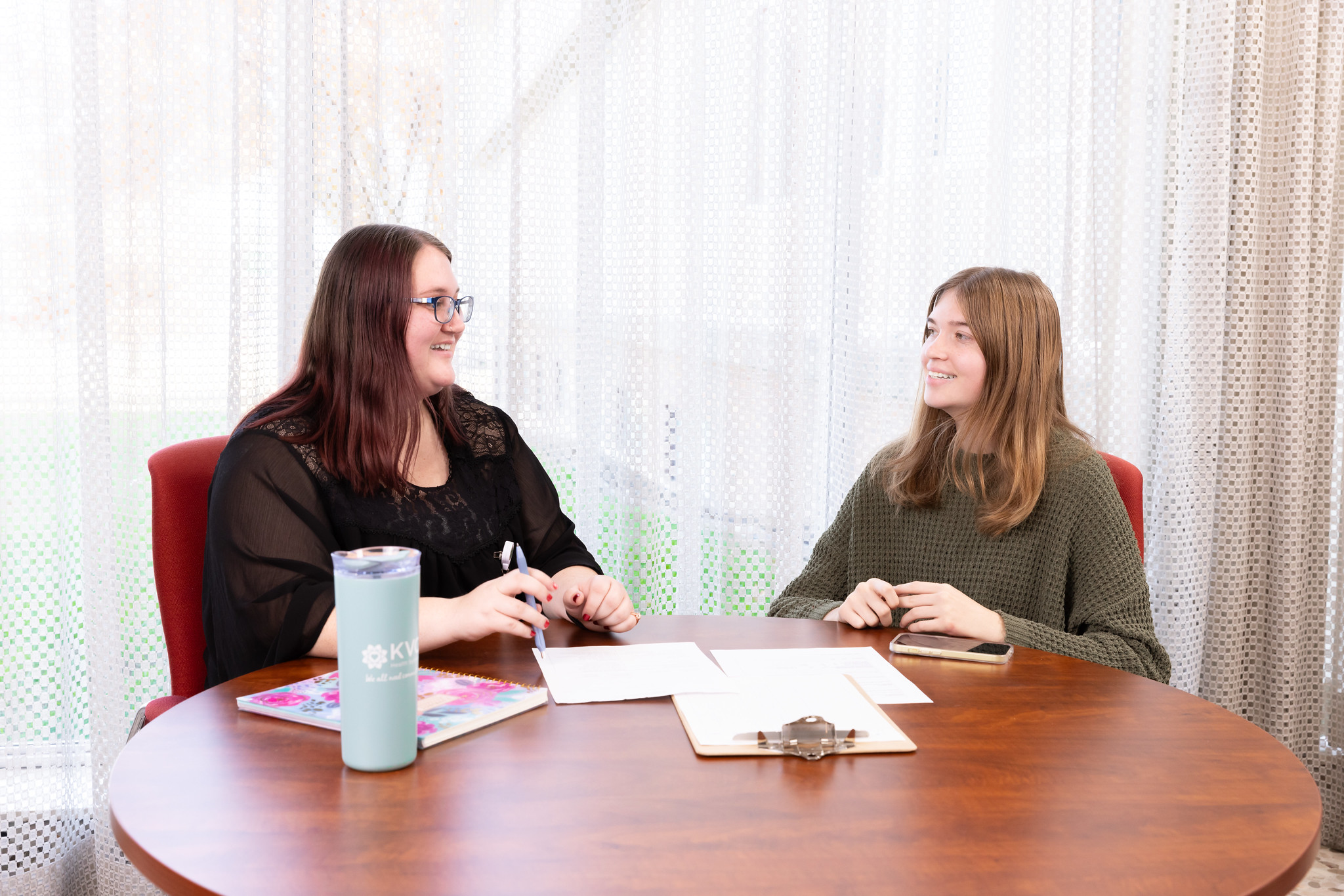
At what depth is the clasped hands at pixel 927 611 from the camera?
1484 millimetres

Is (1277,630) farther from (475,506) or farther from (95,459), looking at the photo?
(95,459)

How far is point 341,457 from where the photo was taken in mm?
1615

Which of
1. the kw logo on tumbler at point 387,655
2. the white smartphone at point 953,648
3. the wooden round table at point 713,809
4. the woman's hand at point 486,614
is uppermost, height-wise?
the kw logo on tumbler at point 387,655

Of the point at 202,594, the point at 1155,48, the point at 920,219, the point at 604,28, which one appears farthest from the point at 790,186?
the point at 202,594

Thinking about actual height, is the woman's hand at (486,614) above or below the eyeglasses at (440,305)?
below

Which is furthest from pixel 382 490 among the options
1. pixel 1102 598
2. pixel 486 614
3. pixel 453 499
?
pixel 1102 598

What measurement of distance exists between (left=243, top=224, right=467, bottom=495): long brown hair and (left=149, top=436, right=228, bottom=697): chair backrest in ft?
0.50

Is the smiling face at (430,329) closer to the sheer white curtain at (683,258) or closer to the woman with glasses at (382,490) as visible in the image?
the woman with glasses at (382,490)

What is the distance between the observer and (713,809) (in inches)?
34.3

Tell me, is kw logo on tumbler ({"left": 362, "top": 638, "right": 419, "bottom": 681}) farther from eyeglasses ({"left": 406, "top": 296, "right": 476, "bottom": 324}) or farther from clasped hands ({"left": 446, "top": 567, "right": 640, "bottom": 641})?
eyeglasses ({"left": 406, "top": 296, "right": 476, "bottom": 324})

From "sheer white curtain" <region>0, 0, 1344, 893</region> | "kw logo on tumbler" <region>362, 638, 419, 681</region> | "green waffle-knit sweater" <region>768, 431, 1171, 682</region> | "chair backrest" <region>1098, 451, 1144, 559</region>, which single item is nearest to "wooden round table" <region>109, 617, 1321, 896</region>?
"kw logo on tumbler" <region>362, 638, 419, 681</region>

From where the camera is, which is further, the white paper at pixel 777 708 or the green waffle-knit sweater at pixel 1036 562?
the green waffle-knit sweater at pixel 1036 562

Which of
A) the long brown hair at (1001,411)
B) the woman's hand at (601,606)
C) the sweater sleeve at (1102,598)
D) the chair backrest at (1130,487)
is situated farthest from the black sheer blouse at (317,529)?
the chair backrest at (1130,487)

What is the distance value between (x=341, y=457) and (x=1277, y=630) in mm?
2191
